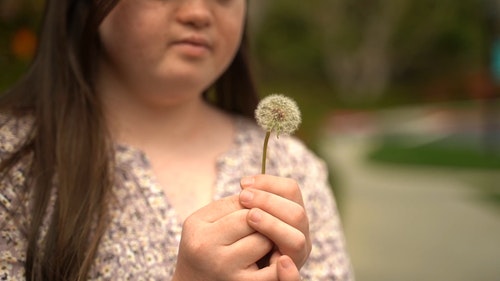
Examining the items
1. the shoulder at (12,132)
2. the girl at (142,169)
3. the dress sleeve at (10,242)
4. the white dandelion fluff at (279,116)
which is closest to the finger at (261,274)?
the girl at (142,169)

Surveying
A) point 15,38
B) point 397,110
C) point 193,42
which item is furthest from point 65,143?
point 397,110

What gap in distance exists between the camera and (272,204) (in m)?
1.29

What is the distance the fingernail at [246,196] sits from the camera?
4.26 feet

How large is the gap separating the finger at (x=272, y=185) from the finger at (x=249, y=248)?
9 cm

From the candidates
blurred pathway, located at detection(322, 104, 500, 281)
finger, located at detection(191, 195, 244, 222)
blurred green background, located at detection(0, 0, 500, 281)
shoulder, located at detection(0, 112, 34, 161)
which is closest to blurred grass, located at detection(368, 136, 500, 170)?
blurred green background, located at detection(0, 0, 500, 281)

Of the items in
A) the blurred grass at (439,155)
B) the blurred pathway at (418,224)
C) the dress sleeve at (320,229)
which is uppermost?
the dress sleeve at (320,229)

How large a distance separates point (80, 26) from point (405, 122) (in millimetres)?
20872

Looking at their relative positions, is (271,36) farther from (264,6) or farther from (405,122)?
(405,122)

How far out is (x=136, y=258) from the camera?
5.12 ft

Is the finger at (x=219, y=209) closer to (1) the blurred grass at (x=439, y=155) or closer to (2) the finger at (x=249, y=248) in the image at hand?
(2) the finger at (x=249, y=248)

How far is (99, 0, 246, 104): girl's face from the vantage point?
5.16ft

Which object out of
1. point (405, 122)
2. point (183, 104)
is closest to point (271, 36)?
point (405, 122)

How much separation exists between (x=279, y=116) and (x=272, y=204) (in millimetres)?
162

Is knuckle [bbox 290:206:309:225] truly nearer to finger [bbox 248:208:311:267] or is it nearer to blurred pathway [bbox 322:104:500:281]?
finger [bbox 248:208:311:267]
